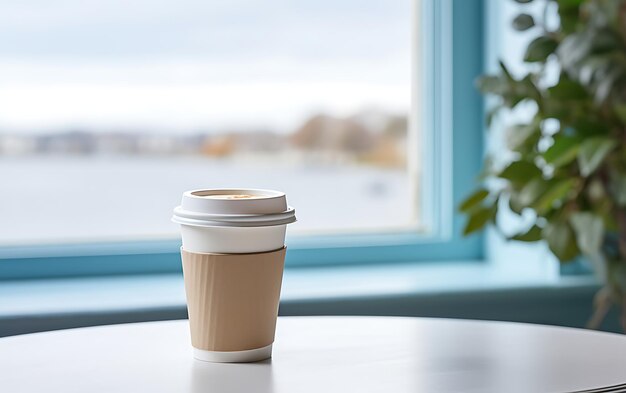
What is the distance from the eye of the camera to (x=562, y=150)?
1.60 metres

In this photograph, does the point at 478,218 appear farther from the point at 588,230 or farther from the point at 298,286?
the point at 298,286

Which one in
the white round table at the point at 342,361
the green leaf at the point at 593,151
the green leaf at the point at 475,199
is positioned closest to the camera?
the white round table at the point at 342,361

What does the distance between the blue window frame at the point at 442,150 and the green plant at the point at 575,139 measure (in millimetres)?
417

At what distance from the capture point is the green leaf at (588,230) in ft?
5.18

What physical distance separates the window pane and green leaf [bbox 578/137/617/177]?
726mm

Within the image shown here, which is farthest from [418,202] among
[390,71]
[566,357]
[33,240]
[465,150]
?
[566,357]

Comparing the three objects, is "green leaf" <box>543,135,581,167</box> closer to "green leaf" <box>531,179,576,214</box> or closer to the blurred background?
"green leaf" <box>531,179,576,214</box>

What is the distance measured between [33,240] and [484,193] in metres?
0.95

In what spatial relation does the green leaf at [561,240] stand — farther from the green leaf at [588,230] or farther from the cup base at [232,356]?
the cup base at [232,356]

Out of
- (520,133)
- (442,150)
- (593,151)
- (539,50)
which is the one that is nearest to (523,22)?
(539,50)

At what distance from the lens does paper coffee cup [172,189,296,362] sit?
98 centimetres

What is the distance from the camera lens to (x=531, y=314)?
6.50 ft

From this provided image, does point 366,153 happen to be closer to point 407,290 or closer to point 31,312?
point 407,290

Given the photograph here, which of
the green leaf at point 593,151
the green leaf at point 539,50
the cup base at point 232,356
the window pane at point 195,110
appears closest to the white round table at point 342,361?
the cup base at point 232,356
